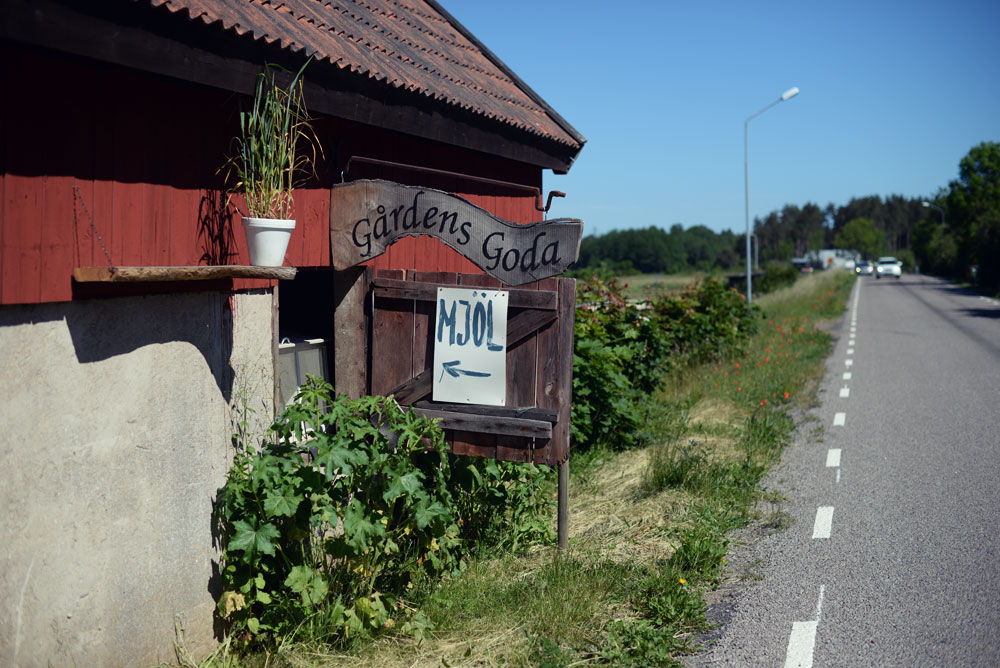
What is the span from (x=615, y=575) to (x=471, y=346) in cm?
165

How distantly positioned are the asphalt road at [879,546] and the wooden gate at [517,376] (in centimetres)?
147

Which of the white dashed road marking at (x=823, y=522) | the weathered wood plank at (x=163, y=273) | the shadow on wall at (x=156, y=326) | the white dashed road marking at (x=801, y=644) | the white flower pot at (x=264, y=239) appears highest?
the white flower pot at (x=264, y=239)

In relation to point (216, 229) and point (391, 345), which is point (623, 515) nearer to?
point (391, 345)

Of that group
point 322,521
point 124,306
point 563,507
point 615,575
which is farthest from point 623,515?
point 124,306

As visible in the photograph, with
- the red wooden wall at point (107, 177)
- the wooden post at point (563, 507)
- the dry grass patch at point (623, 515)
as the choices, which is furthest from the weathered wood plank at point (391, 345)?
the dry grass patch at point (623, 515)

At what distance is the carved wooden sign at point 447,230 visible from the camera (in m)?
4.68

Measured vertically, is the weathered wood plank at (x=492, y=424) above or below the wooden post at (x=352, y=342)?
below

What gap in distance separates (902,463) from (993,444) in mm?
1279

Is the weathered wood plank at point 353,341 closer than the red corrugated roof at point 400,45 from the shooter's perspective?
No

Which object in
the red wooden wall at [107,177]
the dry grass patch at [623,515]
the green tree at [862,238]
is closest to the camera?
the red wooden wall at [107,177]

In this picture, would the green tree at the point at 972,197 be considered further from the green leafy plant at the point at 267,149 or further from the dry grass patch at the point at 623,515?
the green leafy plant at the point at 267,149

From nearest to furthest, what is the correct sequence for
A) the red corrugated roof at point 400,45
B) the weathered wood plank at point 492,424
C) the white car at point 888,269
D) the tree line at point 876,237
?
the red corrugated roof at point 400,45, the weathered wood plank at point 492,424, the tree line at point 876,237, the white car at point 888,269

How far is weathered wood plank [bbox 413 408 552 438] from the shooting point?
4598mm

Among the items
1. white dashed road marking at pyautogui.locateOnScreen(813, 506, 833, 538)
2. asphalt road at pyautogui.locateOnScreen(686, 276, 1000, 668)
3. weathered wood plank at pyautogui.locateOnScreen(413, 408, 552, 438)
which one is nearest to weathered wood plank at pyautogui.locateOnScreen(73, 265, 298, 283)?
weathered wood plank at pyautogui.locateOnScreen(413, 408, 552, 438)
